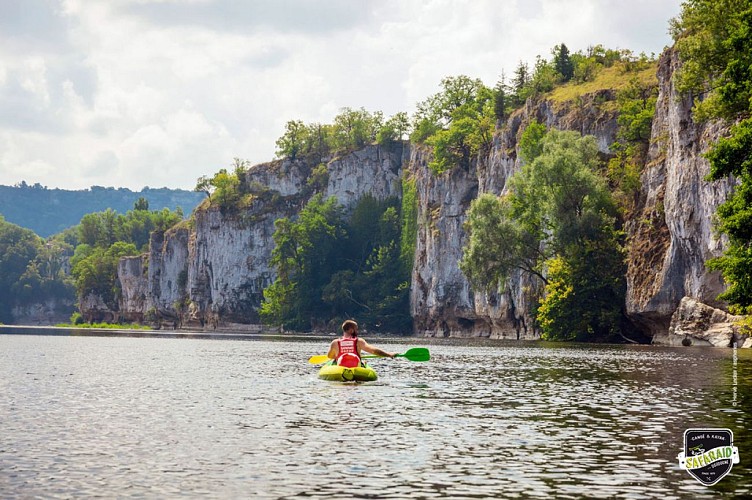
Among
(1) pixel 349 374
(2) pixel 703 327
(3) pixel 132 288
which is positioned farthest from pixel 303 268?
(1) pixel 349 374

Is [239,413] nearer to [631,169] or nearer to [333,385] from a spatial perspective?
[333,385]

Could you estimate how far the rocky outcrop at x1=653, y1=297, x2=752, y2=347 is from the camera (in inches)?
2441

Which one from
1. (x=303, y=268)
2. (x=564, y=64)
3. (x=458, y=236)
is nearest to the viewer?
(x=564, y=64)

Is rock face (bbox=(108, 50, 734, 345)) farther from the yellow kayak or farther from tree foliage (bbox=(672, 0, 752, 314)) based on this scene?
the yellow kayak

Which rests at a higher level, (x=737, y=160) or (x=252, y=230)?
(x=252, y=230)

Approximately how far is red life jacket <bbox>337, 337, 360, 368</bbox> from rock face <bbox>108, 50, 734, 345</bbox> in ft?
108

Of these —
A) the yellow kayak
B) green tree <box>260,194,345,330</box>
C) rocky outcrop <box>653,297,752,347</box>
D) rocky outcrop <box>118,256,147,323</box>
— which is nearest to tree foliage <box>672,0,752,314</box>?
rocky outcrop <box>653,297,752,347</box>

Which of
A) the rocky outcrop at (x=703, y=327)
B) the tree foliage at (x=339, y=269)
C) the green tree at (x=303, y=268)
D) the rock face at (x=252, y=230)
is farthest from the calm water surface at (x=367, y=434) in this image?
the rock face at (x=252, y=230)

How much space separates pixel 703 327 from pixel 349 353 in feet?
131

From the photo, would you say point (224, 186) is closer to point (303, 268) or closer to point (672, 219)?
point (303, 268)

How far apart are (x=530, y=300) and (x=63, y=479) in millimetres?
85522

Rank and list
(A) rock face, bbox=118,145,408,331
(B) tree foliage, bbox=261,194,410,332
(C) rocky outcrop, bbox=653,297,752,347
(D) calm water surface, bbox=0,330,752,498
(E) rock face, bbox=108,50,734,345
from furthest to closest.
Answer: (A) rock face, bbox=118,145,408,331 → (B) tree foliage, bbox=261,194,410,332 → (E) rock face, bbox=108,50,734,345 → (C) rocky outcrop, bbox=653,297,752,347 → (D) calm water surface, bbox=0,330,752,498

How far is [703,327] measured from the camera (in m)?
65.6

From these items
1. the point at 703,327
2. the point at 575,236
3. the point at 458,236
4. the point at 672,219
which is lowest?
the point at 703,327
